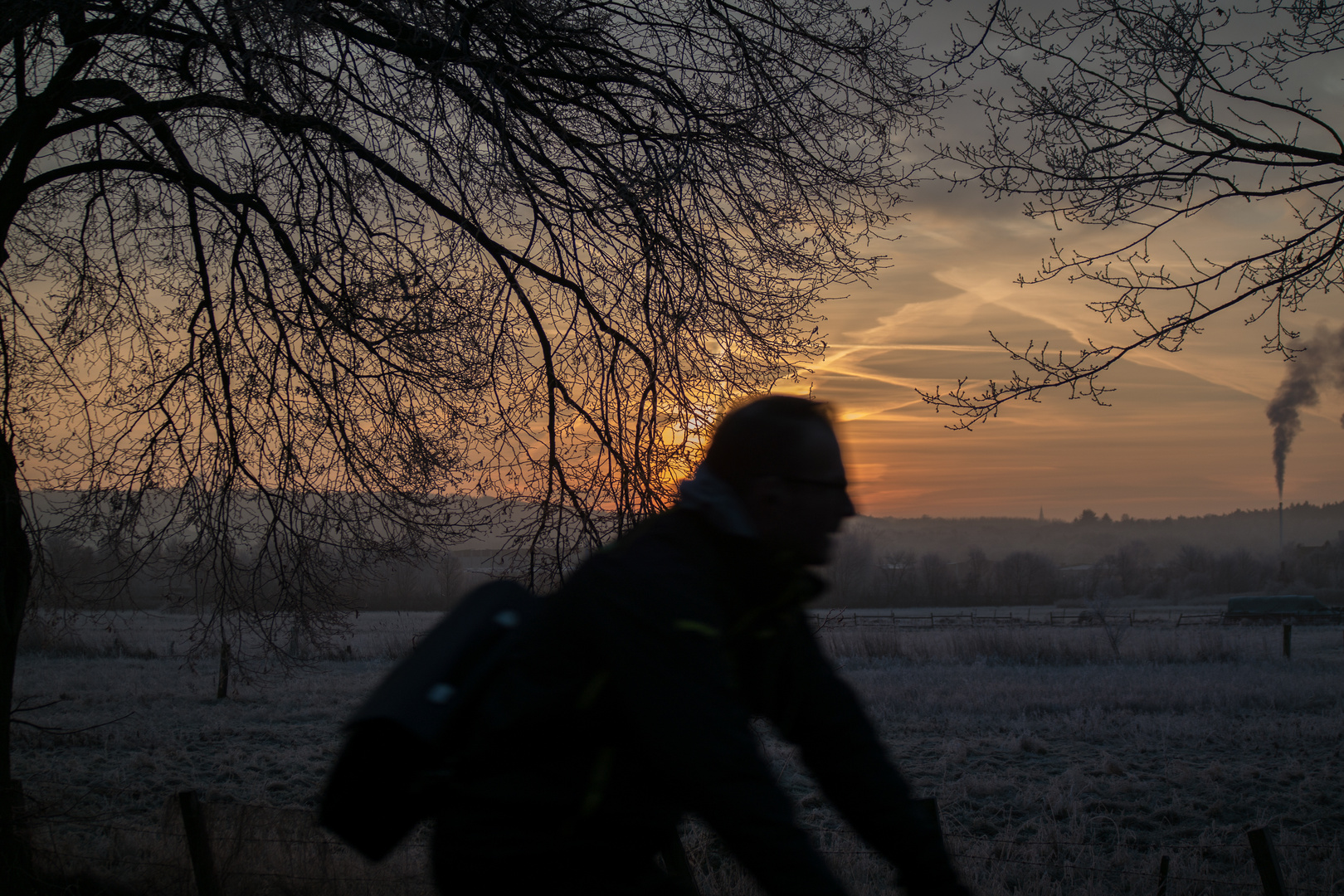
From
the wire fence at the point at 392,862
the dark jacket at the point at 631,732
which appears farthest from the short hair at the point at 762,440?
the wire fence at the point at 392,862

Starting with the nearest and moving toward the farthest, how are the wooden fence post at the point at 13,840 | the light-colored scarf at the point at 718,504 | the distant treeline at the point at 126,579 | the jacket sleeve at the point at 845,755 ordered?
the light-colored scarf at the point at 718,504 < the jacket sleeve at the point at 845,755 < the wooden fence post at the point at 13,840 < the distant treeline at the point at 126,579

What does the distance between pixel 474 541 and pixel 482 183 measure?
8.14ft

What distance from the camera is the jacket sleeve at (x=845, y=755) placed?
1.59 metres

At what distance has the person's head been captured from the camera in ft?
5.01

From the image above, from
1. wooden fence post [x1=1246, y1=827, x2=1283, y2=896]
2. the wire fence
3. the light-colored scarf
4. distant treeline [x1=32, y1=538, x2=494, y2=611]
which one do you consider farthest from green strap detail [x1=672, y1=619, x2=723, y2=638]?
the wire fence

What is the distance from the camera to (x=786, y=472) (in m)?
1.53

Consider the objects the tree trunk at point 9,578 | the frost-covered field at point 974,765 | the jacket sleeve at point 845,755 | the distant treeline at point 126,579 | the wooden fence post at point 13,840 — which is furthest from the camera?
the frost-covered field at point 974,765

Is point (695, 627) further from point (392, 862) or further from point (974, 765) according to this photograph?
point (974, 765)

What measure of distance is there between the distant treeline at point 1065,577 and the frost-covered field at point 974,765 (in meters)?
41.3

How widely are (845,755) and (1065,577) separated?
85744 mm

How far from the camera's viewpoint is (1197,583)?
76.3m

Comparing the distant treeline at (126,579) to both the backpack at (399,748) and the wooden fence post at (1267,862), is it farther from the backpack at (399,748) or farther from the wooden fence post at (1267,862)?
the wooden fence post at (1267,862)

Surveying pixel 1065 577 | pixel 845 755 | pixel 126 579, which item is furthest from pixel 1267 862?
pixel 1065 577

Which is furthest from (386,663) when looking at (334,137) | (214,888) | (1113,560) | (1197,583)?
(1113,560)
